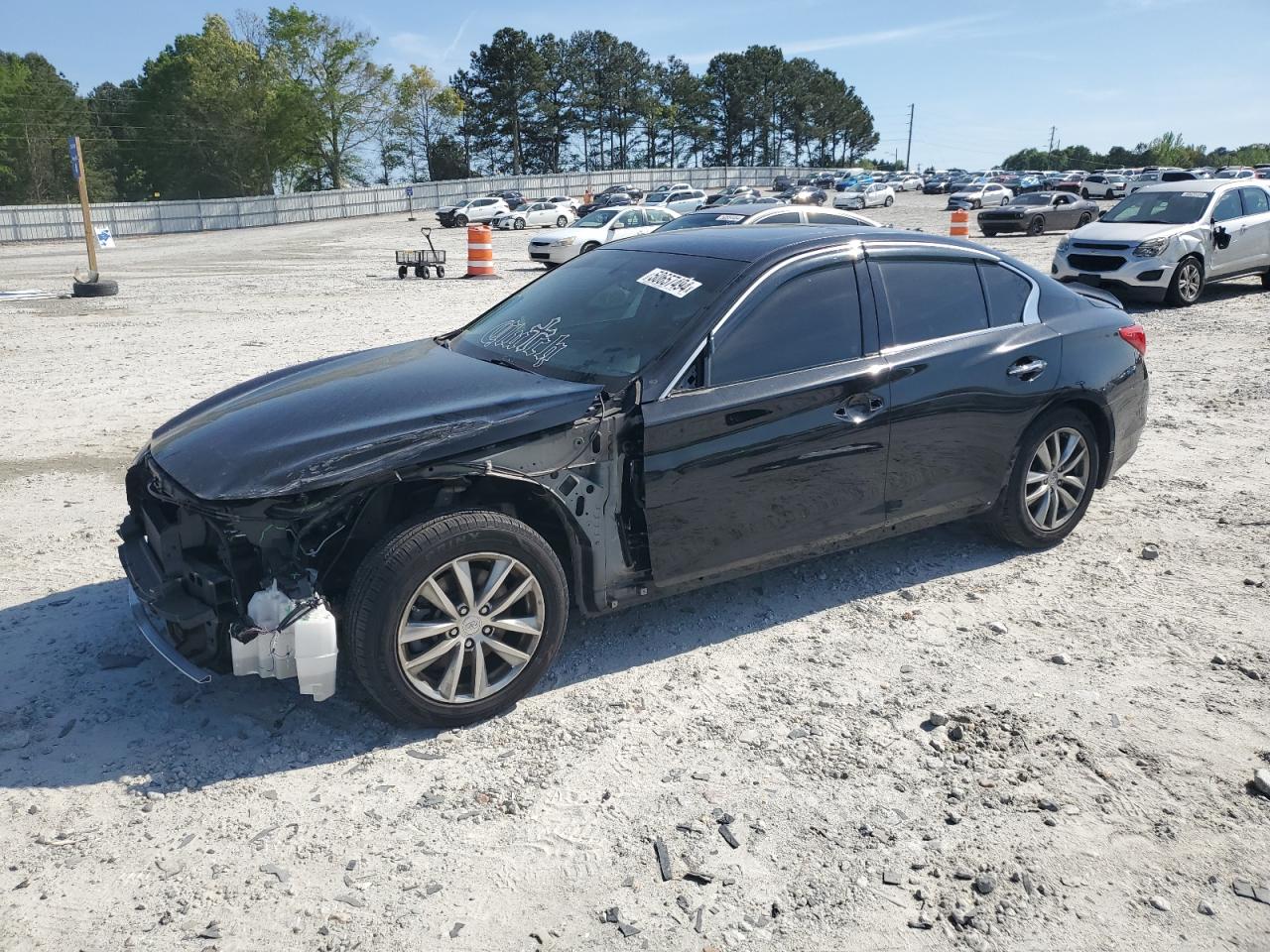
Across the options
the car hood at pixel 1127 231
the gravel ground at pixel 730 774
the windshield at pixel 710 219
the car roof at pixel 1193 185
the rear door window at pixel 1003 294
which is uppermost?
the car roof at pixel 1193 185

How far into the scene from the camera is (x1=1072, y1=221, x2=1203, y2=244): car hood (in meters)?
14.0

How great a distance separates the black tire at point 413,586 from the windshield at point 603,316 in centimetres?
80

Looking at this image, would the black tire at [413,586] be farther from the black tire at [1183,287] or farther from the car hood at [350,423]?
the black tire at [1183,287]

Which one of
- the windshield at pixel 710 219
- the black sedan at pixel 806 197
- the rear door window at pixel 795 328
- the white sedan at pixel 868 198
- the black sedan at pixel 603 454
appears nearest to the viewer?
the black sedan at pixel 603 454

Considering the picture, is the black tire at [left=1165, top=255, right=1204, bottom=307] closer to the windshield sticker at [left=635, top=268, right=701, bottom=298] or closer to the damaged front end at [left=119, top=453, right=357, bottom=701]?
the windshield sticker at [left=635, top=268, right=701, bottom=298]

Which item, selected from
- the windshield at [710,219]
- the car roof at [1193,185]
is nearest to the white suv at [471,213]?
the windshield at [710,219]

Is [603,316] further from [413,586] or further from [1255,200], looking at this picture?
[1255,200]

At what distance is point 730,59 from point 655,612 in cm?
13056

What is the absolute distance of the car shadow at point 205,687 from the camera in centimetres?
348

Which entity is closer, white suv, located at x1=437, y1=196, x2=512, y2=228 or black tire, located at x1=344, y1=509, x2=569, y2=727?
black tire, located at x1=344, y1=509, x2=569, y2=727

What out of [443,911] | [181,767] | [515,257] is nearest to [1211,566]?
[443,911]

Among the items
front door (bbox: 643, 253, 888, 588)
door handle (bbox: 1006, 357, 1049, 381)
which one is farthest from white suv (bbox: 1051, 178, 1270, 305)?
front door (bbox: 643, 253, 888, 588)

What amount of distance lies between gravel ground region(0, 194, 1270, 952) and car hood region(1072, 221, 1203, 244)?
959 cm

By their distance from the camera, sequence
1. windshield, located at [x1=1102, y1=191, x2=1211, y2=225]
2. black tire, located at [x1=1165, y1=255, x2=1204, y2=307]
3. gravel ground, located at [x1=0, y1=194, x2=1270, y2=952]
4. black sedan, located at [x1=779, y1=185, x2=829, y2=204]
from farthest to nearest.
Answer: black sedan, located at [x1=779, y1=185, x2=829, y2=204], windshield, located at [x1=1102, y1=191, x2=1211, y2=225], black tire, located at [x1=1165, y1=255, x2=1204, y2=307], gravel ground, located at [x1=0, y1=194, x2=1270, y2=952]
